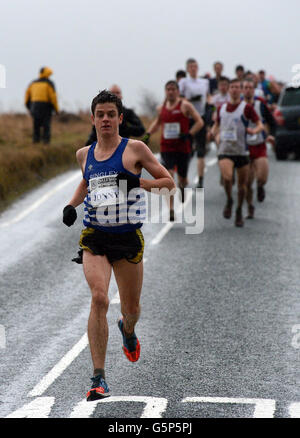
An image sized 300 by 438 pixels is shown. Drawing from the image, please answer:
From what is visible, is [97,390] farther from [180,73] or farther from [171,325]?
[180,73]

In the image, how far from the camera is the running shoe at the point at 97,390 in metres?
5.91

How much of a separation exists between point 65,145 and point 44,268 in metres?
12.1

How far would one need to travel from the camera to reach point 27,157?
19594 mm

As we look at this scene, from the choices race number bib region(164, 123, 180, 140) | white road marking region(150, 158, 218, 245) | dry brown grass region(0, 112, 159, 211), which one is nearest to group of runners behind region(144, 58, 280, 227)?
race number bib region(164, 123, 180, 140)

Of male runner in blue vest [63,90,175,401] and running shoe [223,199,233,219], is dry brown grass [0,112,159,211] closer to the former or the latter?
running shoe [223,199,233,219]

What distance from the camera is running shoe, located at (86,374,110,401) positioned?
5.91 m

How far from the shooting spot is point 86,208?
6391 millimetres

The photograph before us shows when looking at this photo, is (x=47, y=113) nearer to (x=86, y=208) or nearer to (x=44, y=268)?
(x=44, y=268)

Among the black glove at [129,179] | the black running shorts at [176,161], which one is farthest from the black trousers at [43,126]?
the black glove at [129,179]

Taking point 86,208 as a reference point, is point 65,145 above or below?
below

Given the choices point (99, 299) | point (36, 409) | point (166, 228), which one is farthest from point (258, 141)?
point (36, 409)

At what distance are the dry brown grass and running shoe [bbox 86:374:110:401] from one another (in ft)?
32.4

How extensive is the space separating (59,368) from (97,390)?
4.66 feet
